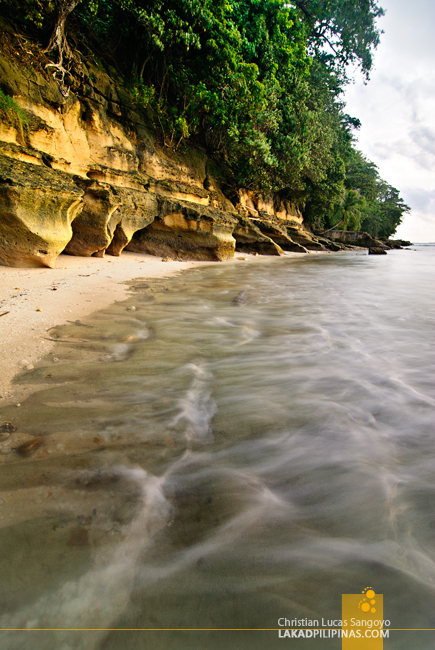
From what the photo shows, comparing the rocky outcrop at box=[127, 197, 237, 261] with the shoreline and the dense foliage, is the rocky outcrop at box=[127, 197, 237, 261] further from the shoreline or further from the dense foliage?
the dense foliage

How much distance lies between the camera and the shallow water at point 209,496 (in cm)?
92

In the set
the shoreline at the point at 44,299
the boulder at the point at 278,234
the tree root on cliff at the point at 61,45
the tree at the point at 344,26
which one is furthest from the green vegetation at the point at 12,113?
the tree at the point at 344,26

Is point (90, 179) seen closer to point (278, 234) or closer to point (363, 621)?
point (363, 621)

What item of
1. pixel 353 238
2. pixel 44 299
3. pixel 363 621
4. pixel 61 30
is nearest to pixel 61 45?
pixel 61 30

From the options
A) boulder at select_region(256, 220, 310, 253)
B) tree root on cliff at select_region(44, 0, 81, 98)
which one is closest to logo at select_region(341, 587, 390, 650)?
tree root on cliff at select_region(44, 0, 81, 98)

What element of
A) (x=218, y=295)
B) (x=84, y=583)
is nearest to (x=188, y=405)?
(x=84, y=583)

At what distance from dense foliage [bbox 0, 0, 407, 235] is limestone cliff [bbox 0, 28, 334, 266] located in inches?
34.6

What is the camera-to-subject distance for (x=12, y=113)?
20.0 feet

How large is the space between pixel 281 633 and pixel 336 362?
2.10m

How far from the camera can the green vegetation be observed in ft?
19.2

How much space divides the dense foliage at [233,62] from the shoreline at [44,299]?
560 centimetres

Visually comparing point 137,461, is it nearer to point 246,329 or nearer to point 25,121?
point 246,329

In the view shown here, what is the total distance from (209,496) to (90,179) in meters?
7.54

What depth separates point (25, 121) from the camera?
643 centimetres
